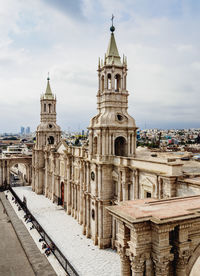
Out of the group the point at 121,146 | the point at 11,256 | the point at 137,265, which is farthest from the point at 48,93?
the point at 137,265

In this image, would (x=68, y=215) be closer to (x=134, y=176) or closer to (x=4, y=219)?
(x=4, y=219)

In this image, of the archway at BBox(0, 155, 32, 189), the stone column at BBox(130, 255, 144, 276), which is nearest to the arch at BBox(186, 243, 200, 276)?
the stone column at BBox(130, 255, 144, 276)

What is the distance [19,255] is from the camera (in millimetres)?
22234

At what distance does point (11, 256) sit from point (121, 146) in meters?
14.5

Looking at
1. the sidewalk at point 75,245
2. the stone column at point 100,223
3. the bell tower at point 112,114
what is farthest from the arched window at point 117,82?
the sidewalk at point 75,245

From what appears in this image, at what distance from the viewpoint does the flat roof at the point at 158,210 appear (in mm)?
9352

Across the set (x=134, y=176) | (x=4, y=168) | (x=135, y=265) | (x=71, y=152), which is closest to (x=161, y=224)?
(x=135, y=265)

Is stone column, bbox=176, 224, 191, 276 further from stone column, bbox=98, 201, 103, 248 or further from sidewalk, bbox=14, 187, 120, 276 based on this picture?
stone column, bbox=98, 201, 103, 248

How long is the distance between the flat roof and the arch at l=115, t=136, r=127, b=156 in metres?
13.0

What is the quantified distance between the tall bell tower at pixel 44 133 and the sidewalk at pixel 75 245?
9.01m

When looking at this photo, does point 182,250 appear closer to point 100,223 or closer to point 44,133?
point 100,223

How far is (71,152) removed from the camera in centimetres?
3312

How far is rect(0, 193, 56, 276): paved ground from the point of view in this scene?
19.5 meters

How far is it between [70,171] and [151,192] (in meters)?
17.2
